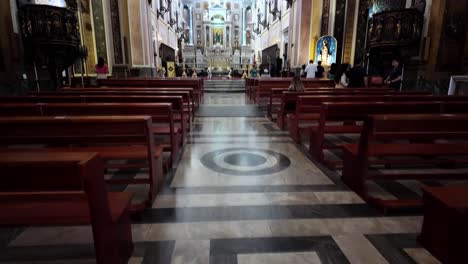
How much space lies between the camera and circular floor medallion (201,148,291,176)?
291cm

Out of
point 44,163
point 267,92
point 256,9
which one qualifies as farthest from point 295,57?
point 256,9

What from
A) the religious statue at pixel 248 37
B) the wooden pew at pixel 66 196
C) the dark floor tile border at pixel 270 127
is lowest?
the dark floor tile border at pixel 270 127

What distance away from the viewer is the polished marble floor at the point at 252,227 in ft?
5.15

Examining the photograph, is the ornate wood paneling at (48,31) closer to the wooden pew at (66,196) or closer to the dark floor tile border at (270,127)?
the dark floor tile border at (270,127)

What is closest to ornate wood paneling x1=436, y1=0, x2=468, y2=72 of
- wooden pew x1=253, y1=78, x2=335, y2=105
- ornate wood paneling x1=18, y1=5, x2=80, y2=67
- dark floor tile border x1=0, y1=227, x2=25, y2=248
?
wooden pew x1=253, y1=78, x2=335, y2=105

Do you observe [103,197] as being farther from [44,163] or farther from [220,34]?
[220,34]

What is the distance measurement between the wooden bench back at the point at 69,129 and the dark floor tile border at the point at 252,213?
577 mm

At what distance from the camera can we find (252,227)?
186 cm

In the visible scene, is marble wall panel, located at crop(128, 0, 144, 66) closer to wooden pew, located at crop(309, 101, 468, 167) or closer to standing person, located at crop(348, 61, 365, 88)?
standing person, located at crop(348, 61, 365, 88)

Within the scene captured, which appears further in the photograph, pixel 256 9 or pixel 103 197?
pixel 256 9

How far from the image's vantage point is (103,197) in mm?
1179

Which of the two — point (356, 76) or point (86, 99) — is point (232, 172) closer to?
point (86, 99)

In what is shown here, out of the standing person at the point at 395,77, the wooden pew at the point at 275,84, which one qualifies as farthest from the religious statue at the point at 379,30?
the wooden pew at the point at 275,84

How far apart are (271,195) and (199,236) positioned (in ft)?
2.71
